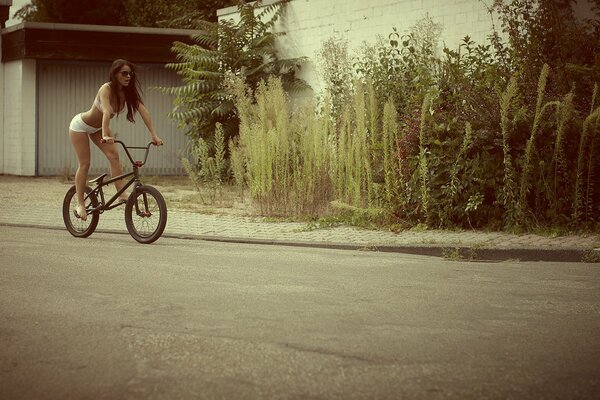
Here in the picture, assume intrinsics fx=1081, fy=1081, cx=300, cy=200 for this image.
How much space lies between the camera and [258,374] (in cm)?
523

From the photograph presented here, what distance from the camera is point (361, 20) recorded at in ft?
58.9

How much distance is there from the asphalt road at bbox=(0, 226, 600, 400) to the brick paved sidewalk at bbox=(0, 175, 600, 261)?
21.4 inches

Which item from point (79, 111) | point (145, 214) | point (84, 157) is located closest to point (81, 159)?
point (84, 157)

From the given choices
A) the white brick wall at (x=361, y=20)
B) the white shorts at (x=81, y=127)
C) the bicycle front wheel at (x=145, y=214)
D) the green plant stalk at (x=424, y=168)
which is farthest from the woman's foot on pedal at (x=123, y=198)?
the white brick wall at (x=361, y=20)

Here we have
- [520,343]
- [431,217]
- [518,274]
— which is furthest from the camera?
[431,217]

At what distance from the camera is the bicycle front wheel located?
11.1 m

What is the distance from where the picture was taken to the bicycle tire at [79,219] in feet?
38.8

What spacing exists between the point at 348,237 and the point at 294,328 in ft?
17.7

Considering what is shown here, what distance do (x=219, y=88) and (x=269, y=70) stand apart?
100 cm

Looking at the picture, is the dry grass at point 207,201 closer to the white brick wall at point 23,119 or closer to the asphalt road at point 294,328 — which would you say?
the white brick wall at point 23,119

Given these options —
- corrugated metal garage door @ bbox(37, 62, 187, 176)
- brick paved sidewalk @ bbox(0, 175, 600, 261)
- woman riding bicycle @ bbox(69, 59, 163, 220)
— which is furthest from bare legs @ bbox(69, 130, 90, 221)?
corrugated metal garage door @ bbox(37, 62, 187, 176)

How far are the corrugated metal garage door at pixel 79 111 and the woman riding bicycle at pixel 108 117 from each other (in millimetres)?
12144

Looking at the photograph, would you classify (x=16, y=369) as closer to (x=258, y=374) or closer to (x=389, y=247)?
(x=258, y=374)

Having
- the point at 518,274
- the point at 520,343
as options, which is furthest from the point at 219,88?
the point at 520,343
